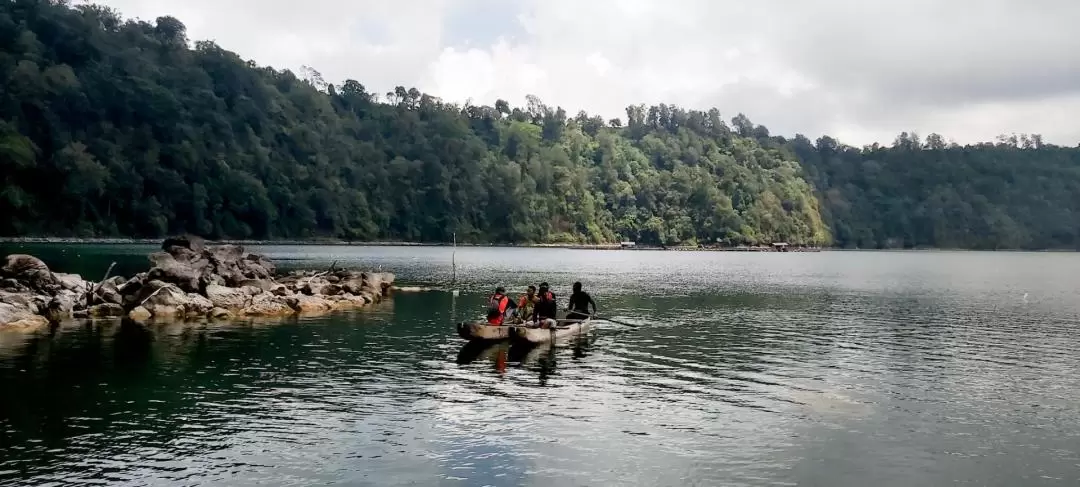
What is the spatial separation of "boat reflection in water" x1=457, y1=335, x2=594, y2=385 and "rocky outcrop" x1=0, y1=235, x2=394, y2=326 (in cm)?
1672

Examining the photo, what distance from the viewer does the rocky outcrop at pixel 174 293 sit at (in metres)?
39.1

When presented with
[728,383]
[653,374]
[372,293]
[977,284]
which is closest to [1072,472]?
[728,383]

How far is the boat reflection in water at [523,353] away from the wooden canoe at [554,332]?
0.71ft

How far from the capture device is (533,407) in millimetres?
21953

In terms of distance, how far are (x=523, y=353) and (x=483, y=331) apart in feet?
5.94

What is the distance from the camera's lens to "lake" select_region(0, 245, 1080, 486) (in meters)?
16.5

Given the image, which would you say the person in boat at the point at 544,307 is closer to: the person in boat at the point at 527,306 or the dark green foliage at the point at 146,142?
the person in boat at the point at 527,306

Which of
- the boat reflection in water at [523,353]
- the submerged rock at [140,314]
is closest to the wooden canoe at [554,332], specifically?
the boat reflection in water at [523,353]

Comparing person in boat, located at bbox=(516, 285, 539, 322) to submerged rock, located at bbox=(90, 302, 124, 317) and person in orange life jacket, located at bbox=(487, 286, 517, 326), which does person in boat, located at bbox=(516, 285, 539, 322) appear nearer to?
person in orange life jacket, located at bbox=(487, 286, 517, 326)

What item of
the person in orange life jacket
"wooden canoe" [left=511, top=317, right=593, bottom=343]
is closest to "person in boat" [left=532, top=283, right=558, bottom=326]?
"wooden canoe" [left=511, top=317, right=593, bottom=343]

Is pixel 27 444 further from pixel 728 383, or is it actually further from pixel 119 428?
pixel 728 383

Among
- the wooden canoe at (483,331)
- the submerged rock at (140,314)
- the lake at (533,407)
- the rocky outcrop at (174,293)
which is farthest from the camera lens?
the submerged rock at (140,314)

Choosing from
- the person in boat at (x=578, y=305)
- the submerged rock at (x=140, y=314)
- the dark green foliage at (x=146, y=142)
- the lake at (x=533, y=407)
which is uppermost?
the dark green foliage at (x=146, y=142)

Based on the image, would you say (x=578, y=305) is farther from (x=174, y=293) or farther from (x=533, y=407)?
(x=174, y=293)
